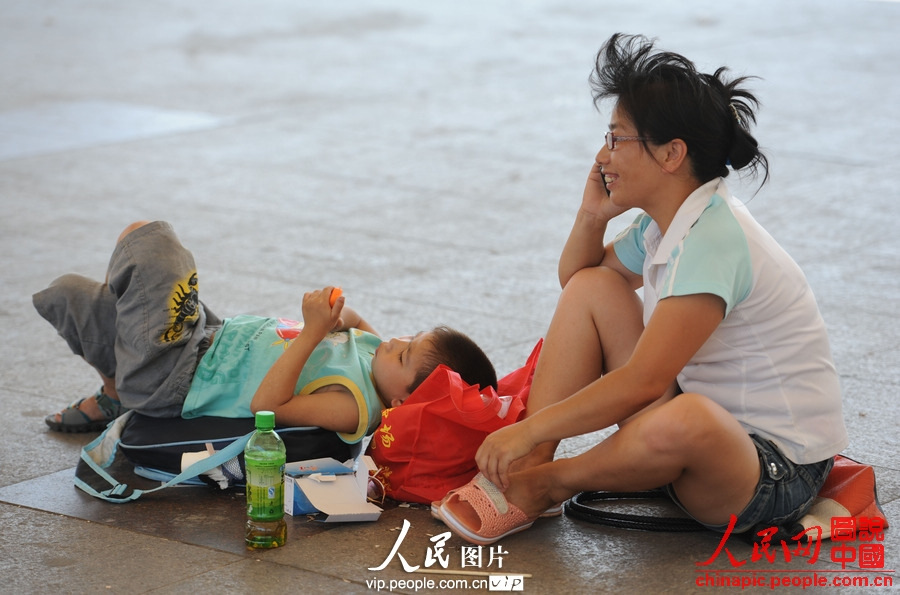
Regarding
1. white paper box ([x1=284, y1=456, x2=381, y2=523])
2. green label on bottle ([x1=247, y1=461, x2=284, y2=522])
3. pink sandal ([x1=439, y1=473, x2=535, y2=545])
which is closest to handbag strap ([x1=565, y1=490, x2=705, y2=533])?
pink sandal ([x1=439, y1=473, x2=535, y2=545])

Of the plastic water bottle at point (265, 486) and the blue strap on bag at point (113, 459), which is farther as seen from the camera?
the blue strap on bag at point (113, 459)

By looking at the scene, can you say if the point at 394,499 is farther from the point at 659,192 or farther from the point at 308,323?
the point at 659,192

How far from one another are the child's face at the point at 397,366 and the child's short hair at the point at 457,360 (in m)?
0.02

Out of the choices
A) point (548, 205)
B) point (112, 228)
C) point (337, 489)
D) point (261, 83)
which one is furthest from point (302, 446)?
point (261, 83)

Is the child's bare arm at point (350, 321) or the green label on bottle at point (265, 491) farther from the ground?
the child's bare arm at point (350, 321)

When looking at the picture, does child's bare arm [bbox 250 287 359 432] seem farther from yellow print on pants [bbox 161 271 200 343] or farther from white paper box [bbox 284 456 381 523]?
yellow print on pants [bbox 161 271 200 343]

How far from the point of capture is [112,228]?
6145 mm

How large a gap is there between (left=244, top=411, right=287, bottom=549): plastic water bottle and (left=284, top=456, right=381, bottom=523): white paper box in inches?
6.2

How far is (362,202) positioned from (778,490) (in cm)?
433

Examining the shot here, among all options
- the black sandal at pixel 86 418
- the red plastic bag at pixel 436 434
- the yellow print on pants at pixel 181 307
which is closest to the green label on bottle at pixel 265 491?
the red plastic bag at pixel 436 434

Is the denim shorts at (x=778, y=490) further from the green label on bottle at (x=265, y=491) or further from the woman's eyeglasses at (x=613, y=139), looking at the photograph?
the green label on bottle at (x=265, y=491)

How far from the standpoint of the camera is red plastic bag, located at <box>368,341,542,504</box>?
3.00 meters

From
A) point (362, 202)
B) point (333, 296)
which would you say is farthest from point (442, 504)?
point (362, 202)

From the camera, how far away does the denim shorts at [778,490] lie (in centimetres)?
271
